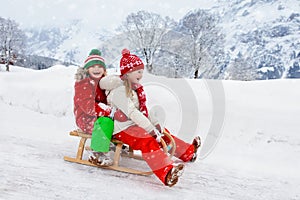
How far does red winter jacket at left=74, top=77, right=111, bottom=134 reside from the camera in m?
3.39

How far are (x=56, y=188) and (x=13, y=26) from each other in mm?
29807

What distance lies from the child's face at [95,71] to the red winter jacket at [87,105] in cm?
11

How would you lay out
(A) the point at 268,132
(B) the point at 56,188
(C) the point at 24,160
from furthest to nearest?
(A) the point at 268,132, (C) the point at 24,160, (B) the point at 56,188

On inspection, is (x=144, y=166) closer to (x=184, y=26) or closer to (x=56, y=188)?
(x=56, y=188)

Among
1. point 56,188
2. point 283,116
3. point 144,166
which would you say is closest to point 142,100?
point 144,166

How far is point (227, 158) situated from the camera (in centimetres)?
389

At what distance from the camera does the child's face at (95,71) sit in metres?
3.62

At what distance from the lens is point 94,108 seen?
3.40 m

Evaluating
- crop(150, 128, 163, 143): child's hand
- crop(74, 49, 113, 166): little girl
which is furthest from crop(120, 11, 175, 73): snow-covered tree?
crop(150, 128, 163, 143): child's hand

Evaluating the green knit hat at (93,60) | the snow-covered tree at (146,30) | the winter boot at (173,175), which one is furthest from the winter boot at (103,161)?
the snow-covered tree at (146,30)

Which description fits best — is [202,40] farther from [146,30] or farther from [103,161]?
[103,161]

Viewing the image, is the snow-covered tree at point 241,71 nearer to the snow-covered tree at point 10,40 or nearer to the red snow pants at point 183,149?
the snow-covered tree at point 10,40

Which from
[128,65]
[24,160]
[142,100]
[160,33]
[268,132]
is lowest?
[24,160]

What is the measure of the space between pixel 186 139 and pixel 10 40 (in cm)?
2862
